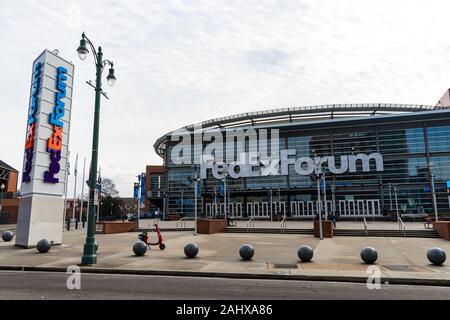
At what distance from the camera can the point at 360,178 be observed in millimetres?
55281

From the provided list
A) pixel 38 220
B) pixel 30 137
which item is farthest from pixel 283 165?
pixel 38 220

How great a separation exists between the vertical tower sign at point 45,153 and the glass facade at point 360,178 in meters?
31.8

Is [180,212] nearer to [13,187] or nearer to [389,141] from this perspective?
[389,141]

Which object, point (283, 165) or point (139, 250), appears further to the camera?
point (283, 165)

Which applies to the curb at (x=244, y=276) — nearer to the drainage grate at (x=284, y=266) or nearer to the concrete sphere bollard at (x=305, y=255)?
the drainage grate at (x=284, y=266)

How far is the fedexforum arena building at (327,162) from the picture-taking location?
53.6 metres

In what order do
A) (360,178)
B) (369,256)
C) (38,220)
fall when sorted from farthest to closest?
(360,178), (38,220), (369,256)

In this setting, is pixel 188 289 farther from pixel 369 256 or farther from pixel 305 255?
pixel 369 256

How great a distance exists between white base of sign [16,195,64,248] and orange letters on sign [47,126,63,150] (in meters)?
3.21

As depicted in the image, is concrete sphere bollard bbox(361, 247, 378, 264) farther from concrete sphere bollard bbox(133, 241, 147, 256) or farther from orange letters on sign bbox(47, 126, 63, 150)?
orange letters on sign bbox(47, 126, 63, 150)

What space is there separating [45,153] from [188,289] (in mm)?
16455

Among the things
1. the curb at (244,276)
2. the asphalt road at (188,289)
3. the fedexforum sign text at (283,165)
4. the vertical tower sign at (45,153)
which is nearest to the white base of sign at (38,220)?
the vertical tower sign at (45,153)

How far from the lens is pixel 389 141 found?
184 feet

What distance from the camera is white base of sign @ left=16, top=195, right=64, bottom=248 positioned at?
20.4m
